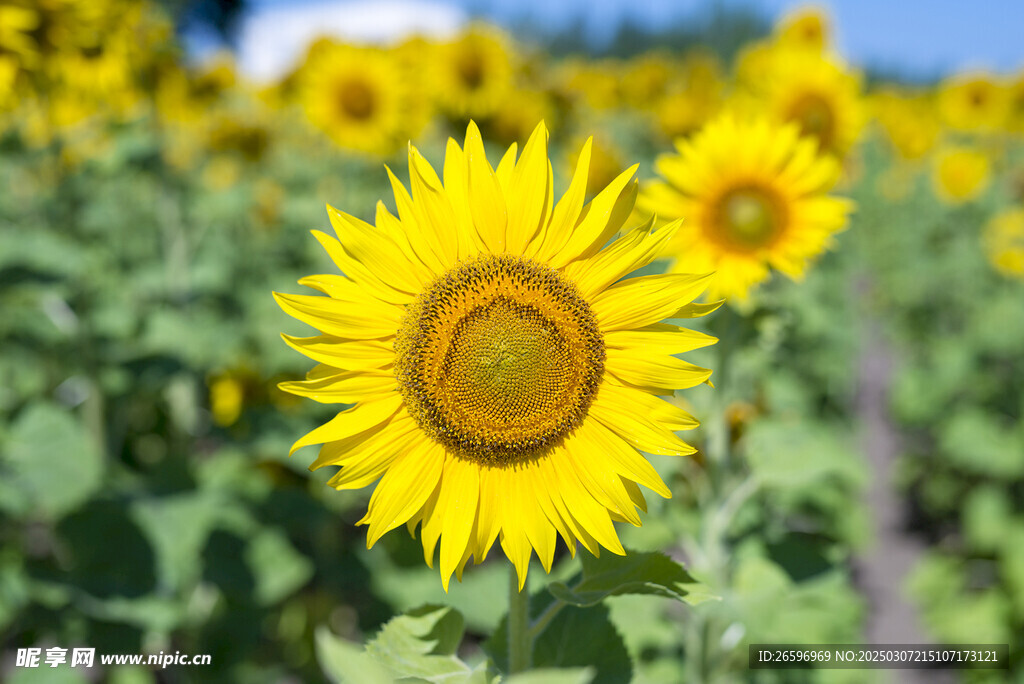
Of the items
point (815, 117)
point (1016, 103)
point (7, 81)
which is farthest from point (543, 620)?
point (1016, 103)

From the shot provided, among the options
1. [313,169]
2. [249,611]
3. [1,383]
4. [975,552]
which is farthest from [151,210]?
[975,552]

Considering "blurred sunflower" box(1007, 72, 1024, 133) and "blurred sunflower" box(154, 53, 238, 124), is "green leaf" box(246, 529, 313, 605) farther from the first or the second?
"blurred sunflower" box(1007, 72, 1024, 133)

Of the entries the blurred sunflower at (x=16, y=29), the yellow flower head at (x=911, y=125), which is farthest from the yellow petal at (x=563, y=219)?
the yellow flower head at (x=911, y=125)

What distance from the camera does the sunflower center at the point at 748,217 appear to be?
2.10m

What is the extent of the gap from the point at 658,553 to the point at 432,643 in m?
0.38

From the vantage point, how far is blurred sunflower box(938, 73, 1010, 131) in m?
9.00

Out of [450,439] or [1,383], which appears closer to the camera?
[450,439]

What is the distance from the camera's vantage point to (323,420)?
3.21 m

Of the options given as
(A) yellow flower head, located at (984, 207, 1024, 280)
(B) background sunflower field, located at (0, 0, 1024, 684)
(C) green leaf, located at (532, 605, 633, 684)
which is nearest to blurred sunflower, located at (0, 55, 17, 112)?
(B) background sunflower field, located at (0, 0, 1024, 684)

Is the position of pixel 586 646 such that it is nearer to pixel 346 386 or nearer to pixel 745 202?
pixel 346 386

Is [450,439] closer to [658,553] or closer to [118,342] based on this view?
[658,553]

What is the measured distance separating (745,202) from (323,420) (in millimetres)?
1955

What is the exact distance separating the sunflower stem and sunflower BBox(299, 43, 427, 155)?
3.96m

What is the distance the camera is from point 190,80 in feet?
16.5
